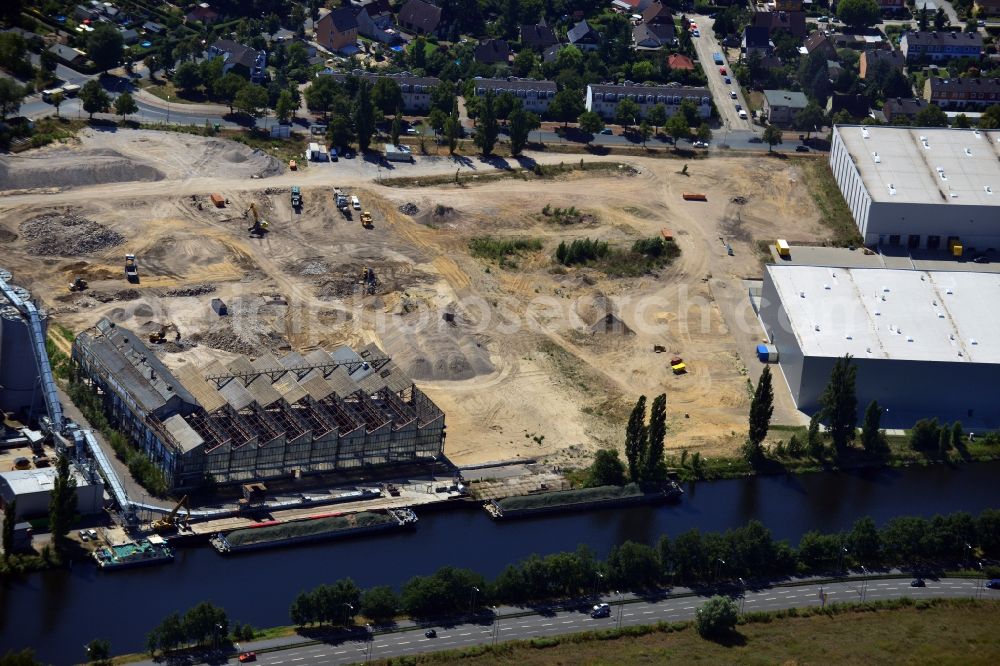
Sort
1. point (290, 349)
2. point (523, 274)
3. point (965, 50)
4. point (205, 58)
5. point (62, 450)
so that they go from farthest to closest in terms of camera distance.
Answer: point (965, 50) < point (205, 58) < point (523, 274) < point (290, 349) < point (62, 450)

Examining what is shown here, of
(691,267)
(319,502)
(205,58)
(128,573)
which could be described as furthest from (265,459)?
(205,58)

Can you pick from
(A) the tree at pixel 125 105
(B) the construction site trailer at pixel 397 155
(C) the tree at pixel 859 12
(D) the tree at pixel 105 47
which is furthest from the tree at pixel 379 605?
(C) the tree at pixel 859 12

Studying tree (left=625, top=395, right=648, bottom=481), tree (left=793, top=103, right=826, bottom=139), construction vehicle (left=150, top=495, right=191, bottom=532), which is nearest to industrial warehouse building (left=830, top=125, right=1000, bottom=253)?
tree (left=793, top=103, right=826, bottom=139)

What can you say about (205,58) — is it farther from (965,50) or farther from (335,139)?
(965,50)

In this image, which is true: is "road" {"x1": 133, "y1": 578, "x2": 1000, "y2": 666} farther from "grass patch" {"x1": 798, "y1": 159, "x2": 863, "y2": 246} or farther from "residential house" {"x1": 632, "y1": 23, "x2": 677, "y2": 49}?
"residential house" {"x1": 632, "y1": 23, "x2": 677, "y2": 49}

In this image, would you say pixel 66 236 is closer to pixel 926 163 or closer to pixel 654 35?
pixel 926 163

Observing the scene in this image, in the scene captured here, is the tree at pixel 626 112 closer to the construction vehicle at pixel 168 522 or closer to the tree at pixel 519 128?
the tree at pixel 519 128
